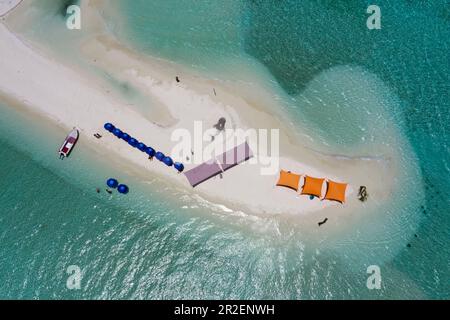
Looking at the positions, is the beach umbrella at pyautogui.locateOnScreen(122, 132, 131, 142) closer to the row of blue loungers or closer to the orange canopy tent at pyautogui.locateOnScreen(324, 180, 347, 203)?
the row of blue loungers

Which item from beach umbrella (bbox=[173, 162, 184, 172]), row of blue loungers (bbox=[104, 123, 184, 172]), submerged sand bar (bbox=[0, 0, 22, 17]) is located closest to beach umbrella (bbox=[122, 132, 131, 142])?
row of blue loungers (bbox=[104, 123, 184, 172])

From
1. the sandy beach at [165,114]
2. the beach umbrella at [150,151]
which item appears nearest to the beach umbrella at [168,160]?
the sandy beach at [165,114]

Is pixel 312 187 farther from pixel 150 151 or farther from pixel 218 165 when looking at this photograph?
pixel 150 151

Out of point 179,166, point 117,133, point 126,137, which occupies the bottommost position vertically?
point 179,166

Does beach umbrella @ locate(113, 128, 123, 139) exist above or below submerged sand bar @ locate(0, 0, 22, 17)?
below

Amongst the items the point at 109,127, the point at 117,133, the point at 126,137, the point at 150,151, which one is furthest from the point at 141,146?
the point at 109,127

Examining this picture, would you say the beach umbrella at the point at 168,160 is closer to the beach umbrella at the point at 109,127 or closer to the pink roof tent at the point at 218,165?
the pink roof tent at the point at 218,165

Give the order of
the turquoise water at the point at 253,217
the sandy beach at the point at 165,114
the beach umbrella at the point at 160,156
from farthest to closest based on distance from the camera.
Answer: the beach umbrella at the point at 160,156
the sandy beach at the point at 165,114
the turquoise water at the point at 253,217
